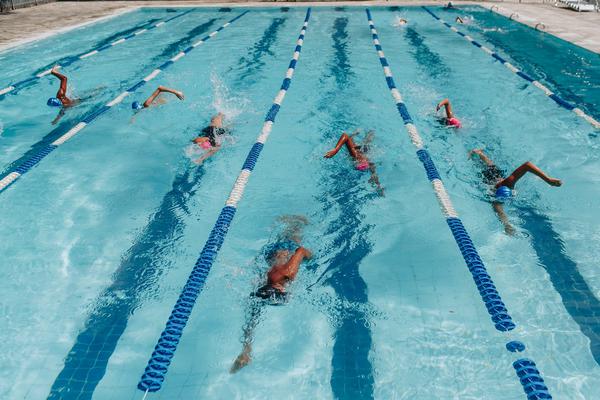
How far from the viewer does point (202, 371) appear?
9.59ft

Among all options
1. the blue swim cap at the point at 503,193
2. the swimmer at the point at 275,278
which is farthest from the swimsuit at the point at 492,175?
Result: the swimmer at the point at 275,278

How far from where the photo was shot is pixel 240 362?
2.98m

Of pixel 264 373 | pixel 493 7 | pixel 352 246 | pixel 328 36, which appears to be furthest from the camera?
pixel 493 7

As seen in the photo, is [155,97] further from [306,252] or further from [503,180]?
[503,180]

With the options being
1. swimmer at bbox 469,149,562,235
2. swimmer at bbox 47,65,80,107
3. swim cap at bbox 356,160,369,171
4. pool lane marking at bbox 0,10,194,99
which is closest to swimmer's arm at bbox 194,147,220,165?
swim cap at bbox 356,160,369,171

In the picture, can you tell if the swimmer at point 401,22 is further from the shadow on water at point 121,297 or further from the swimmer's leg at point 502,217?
the shadow on water at point 121,297

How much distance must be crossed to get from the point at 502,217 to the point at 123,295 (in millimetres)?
3500

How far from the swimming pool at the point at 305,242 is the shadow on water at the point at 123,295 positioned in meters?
0.01

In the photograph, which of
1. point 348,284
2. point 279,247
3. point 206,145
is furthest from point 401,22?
point 348,284

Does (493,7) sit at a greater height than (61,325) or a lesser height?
greater

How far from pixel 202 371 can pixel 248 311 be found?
572 mm

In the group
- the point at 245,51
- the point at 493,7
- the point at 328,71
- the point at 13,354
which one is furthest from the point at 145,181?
the point at 493,7

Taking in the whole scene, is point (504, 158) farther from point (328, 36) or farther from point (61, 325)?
point (328, 36)

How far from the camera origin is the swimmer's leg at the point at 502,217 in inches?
161
